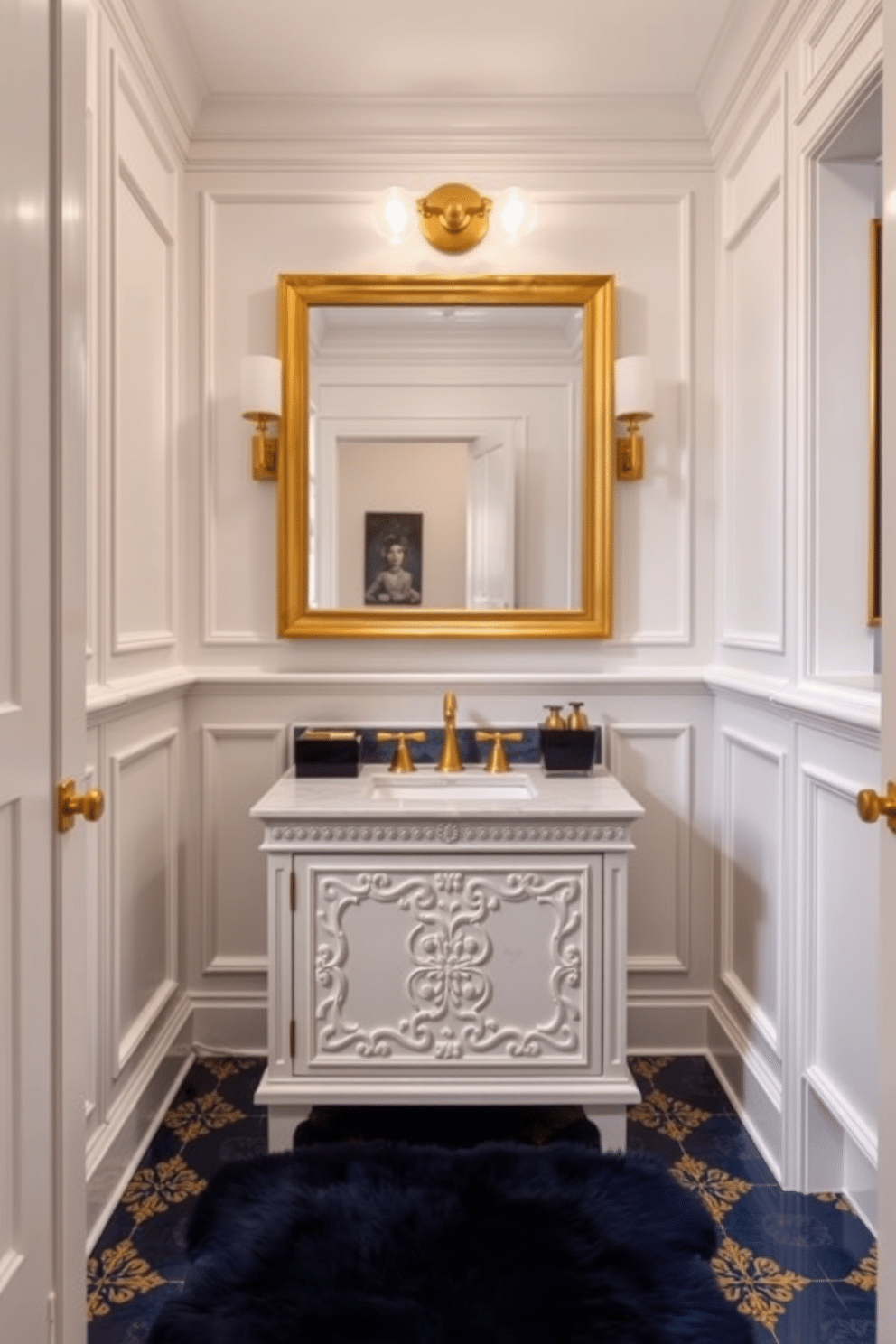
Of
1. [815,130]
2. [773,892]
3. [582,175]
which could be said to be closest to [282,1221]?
[773,892]

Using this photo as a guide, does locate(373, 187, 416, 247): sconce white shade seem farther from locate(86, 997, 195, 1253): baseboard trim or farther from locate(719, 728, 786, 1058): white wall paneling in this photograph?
locate(86, 997, 195, 1253): baseboard trim

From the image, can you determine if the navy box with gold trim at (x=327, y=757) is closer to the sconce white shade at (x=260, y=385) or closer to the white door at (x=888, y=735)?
the sconce white shade at (x=260, y=385)

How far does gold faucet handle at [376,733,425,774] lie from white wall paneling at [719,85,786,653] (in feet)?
2.66

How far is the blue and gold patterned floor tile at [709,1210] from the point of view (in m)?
1.65

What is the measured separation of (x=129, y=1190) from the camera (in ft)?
6.57

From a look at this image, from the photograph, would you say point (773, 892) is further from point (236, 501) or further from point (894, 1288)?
point (236, 501)

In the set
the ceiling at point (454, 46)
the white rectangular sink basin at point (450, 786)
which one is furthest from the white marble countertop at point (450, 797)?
the ceiling at point (454, 46)

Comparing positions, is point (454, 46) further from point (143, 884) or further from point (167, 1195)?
point (167, 1195)

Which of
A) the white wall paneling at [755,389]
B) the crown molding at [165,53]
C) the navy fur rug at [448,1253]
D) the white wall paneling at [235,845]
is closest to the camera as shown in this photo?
the navy fur rug at [448,1253]

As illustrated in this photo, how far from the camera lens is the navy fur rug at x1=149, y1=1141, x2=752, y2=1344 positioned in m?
1.54

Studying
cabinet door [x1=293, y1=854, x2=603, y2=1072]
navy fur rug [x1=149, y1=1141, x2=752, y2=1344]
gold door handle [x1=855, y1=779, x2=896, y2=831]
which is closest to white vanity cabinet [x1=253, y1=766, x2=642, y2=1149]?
cabinet door [x1=293, y1=854, x2=603, y2=1072]

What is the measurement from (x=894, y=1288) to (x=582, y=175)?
7.98ft

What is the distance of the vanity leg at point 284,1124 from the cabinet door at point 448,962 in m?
0.10

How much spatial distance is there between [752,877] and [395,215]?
1802 mm
